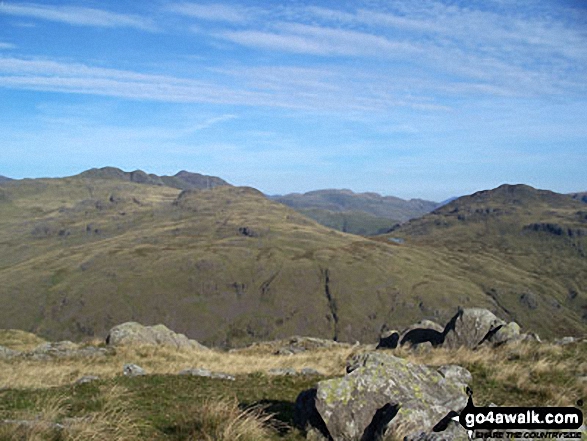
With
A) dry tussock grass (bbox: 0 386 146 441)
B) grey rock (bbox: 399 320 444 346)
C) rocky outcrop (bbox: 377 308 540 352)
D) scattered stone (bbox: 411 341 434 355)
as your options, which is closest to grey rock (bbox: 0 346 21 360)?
dry tussock grass (bbox: 0 386 146 441)

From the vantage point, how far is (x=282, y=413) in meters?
12.5

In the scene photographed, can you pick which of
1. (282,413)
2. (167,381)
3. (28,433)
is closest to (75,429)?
(28,433)

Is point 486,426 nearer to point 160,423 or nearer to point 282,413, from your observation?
point 282,413

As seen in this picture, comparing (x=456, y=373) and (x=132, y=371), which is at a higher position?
(x=456, y=373)

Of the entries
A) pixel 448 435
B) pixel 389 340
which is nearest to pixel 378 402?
pixel 448 435

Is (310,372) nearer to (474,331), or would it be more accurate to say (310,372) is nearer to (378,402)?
(378,402)

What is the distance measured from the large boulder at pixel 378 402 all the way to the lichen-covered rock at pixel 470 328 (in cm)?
2332

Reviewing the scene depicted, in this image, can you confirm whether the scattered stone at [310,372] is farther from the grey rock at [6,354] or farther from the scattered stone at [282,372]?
the grey rock at [6,354]

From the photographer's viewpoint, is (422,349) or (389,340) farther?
(389,340)

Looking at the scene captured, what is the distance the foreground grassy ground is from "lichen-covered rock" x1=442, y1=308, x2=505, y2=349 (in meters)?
9.38

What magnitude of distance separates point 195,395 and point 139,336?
74.6ft

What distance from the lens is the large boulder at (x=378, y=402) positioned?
9.70 m

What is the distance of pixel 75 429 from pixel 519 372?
1445cm

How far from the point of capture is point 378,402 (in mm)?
10531
